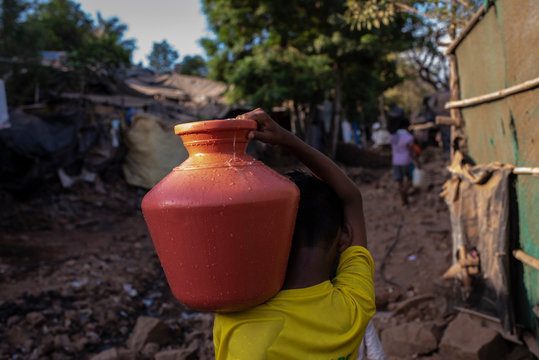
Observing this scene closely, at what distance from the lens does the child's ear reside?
1.36 metres

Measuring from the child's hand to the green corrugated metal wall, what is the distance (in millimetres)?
1775

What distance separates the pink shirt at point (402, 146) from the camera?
7738mm

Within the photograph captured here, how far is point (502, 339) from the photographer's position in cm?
301

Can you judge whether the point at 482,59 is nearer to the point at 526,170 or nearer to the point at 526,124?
the point at 526,124

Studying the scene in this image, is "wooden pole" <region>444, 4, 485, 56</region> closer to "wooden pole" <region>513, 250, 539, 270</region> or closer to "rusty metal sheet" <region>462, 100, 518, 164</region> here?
"rusty metal sheet" <region>462, 100, 518, 164</region>

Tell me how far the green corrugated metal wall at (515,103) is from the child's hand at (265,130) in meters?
1.77

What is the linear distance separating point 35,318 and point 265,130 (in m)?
3.83

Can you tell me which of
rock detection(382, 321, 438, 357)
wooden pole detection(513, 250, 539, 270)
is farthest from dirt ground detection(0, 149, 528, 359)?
wooden pole detection(513, 250, 539, 270)

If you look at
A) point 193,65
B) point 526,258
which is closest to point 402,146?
point 526,258

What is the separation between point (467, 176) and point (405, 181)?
186 inches

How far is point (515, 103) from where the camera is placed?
263 centimetres

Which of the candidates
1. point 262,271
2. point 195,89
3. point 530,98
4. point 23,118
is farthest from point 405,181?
point 195,89

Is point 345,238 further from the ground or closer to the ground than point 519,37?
closer to the ground

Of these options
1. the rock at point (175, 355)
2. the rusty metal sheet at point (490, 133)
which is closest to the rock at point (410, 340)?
the rusty metal sheet at point (490, 133)
